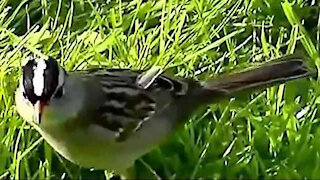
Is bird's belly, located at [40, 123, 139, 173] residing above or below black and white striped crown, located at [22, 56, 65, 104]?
below

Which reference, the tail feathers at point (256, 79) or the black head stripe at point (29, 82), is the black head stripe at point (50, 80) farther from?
the tail feathers at point (256, 79)

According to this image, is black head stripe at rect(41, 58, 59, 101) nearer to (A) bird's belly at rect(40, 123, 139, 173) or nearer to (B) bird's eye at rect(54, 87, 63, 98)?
(B) bird's eye at rect(54, 87, 63, 98)

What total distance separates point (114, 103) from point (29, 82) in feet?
0.94

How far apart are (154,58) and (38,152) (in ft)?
1.63

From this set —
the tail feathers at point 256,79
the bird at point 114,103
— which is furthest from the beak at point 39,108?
the tail feathers at point 256,79

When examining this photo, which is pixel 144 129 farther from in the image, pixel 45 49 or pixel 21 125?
pixel 45 49

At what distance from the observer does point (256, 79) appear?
2844 millimetres

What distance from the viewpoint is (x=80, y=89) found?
2639 mm

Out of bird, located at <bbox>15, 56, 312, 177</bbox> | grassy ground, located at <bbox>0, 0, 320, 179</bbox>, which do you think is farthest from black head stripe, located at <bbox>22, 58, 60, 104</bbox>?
grassy ground, located at <bbox>0, 0, 320, 179</bbox>

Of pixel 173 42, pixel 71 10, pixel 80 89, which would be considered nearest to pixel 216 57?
pixel 173 42

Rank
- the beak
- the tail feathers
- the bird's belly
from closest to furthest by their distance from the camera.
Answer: the beak, the bird's belly, the tail feathers

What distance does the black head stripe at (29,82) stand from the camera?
248 cm

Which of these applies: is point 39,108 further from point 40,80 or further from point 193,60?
point 193,60

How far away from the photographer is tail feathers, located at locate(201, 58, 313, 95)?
2840mm
